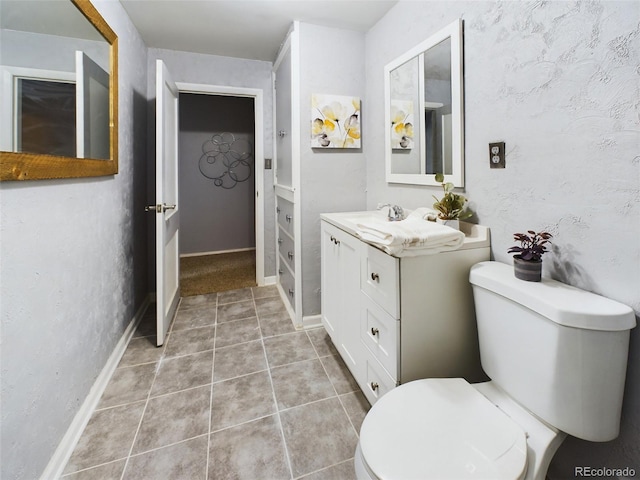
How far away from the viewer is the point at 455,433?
868 mm

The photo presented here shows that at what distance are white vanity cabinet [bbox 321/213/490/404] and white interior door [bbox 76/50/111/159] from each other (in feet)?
4.50

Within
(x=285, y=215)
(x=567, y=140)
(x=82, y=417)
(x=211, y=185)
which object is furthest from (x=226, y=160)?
(x=567, y=140)

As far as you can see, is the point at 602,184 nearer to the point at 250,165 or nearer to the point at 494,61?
the point at 494,61

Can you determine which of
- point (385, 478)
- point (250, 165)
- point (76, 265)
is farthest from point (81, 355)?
point (250, 165)

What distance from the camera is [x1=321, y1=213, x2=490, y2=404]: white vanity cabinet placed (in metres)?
1.19

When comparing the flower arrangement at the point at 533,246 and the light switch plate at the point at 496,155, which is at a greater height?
the light switch plate at the point at 496,155

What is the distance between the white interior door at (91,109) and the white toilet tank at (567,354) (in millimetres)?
1839

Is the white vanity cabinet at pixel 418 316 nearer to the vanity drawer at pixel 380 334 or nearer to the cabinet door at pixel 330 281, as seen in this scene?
the vanity drawer at pixel 380 334

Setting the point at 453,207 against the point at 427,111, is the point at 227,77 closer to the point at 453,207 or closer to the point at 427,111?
the point at 427,111

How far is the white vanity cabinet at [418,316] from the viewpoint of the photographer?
1190mm

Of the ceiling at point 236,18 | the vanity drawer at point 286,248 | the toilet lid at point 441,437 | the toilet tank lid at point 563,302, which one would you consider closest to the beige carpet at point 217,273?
the vanity drawer at point 286,248

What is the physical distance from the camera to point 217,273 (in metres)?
3.70

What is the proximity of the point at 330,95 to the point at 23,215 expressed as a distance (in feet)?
6.13

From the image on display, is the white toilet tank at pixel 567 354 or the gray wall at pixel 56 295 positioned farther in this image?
Answer: the gray wall at pixel 56 295
